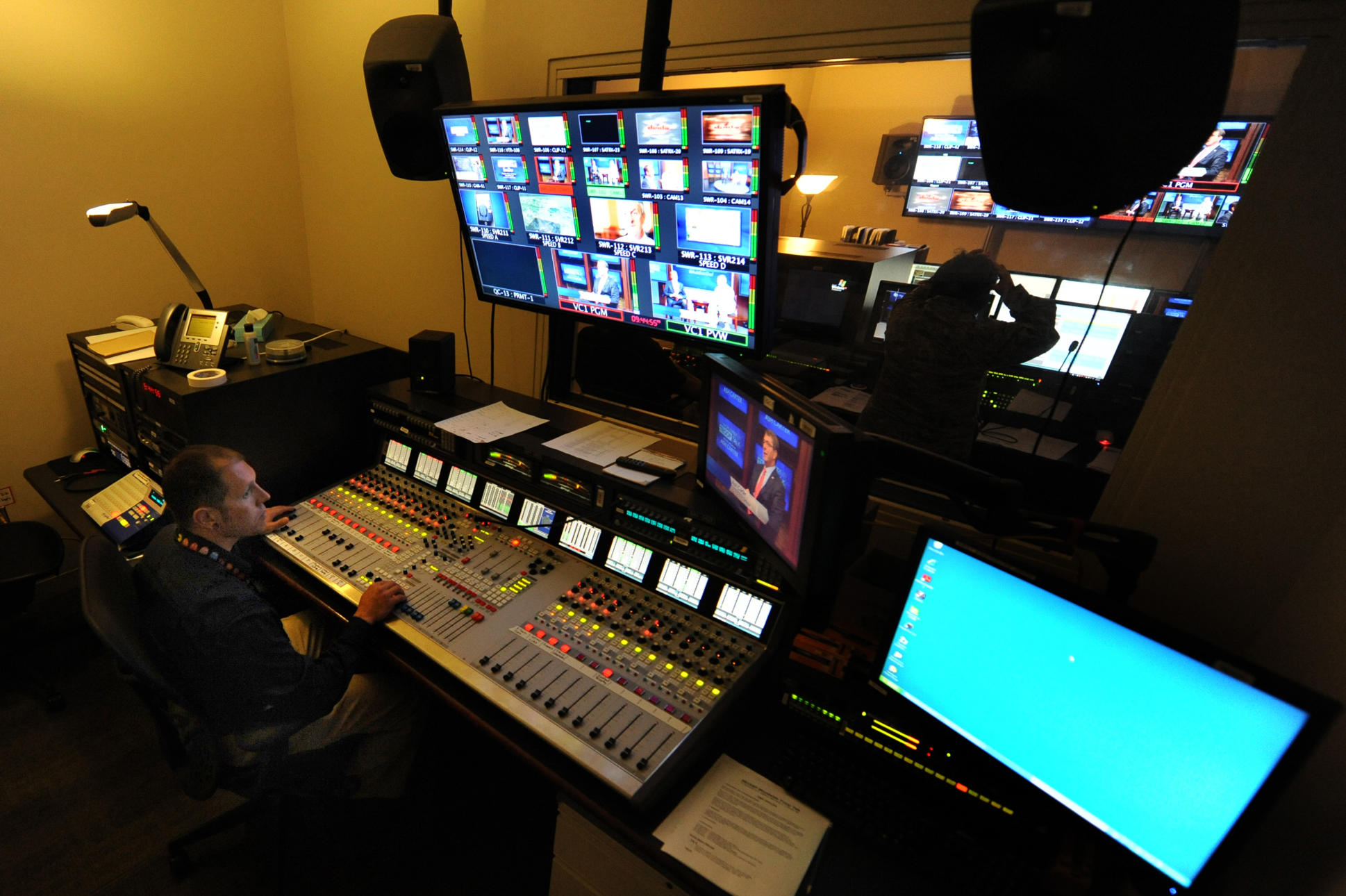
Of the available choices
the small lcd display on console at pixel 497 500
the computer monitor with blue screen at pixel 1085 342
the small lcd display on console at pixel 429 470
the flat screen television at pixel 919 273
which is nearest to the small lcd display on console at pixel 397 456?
the small lcd display on console at pixel 429 470

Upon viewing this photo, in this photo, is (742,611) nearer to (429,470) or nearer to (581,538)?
(581,538)

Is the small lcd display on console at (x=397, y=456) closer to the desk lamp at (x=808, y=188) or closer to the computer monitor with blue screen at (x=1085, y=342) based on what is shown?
the computer monitor with blue screen at (x=1085, y=342)

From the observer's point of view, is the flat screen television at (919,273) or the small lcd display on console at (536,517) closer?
the small lcd display on console at (536,517)

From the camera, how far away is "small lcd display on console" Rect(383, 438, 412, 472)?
6.42ft

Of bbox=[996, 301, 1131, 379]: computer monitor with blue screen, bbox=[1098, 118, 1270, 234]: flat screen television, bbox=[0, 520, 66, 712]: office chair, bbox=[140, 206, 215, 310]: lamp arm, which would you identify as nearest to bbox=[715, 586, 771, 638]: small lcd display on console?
bbox=[996, 301, 1131, 379]: computer monitor with blue screen

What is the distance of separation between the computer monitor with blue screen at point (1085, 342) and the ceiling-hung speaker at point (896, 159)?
3.15 metres

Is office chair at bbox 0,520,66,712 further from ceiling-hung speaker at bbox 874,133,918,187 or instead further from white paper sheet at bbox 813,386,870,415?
ceiling-hung speaker at bbox 874,133,918,187

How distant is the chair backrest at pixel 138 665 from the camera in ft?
3.81

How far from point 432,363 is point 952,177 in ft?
15.4

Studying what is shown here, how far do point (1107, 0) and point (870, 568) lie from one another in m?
1.04

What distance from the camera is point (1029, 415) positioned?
7.78 ft

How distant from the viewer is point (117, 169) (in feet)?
7.47

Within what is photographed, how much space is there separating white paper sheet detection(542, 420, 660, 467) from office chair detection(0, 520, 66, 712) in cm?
176

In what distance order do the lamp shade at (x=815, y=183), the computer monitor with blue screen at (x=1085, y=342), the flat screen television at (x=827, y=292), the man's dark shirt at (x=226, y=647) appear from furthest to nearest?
the lamp shade at (x=815, y=183), the flat screen television at (x=827, y=292), the computer monitor with blue screen at (x=1085, y=342), the man's dark shirt at (x=226, y=647)
